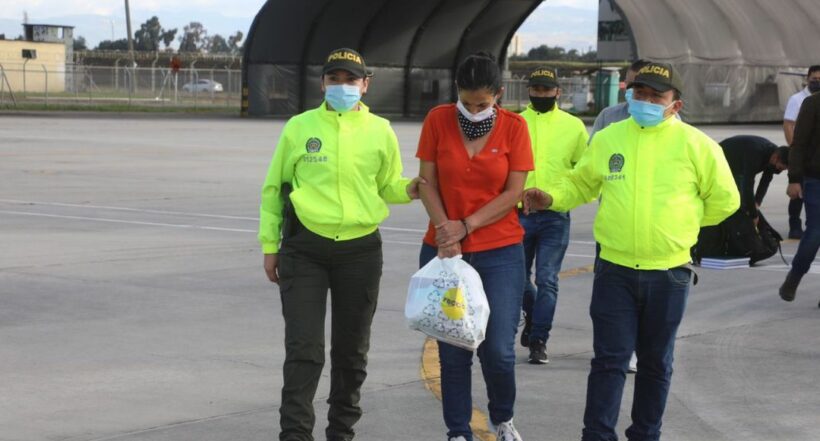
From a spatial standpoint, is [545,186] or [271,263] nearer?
[271,263]

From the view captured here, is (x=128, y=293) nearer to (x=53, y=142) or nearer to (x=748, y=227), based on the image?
(x=748, y=227)

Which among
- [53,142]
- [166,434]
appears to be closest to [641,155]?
[166,434]

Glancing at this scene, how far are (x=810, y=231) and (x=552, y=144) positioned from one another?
2.95m

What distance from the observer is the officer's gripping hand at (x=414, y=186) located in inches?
244

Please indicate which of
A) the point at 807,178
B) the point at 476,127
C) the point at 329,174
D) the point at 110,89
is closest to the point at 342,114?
the point at 329,174

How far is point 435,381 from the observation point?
7.99 metres

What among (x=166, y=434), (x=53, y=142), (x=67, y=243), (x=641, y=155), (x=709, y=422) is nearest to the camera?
(x=641, y=155)

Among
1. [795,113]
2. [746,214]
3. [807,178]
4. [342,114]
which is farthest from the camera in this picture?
[795,113]

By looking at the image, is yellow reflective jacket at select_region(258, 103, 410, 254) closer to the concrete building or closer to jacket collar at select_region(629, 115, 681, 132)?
jacket collar at select_region(629, 115, 681, 132)

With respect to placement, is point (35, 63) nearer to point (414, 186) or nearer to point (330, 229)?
point (330, 229)

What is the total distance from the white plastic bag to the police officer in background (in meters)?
0.39

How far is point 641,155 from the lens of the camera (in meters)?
6.11

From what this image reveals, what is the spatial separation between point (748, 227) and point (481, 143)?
323 cm

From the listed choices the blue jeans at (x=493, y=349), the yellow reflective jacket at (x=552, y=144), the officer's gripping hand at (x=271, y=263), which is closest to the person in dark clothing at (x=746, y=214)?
the yellow reflective jacket at (x=552, y=144)
